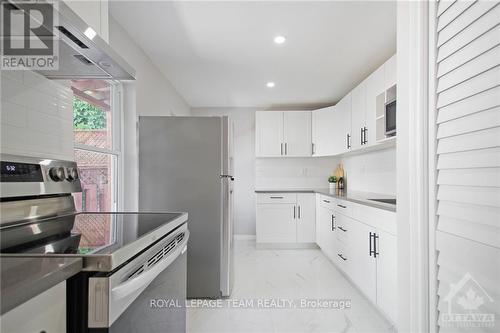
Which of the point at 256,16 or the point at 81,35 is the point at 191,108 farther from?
the point at 81,35

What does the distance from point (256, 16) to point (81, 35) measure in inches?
58.8

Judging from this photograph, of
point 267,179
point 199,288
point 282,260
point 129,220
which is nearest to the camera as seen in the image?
point 129,220

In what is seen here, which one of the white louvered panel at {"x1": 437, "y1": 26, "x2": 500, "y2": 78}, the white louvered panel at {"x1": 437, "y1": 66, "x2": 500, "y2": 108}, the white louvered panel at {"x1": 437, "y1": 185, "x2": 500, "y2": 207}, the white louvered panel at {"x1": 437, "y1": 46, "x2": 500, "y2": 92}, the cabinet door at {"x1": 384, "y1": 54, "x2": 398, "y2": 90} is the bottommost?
the white louvered panel at {"x1": 437, "y1": 185, "x2": 500, "y2": 207}

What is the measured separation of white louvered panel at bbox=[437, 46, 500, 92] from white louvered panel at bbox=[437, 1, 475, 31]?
0.53 feet

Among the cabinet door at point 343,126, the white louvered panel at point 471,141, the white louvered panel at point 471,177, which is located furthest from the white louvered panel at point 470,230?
the cabinet door at point 343,126

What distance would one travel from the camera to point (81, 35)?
3.16ft

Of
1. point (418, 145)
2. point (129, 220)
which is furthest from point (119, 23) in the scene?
point (418, 145)

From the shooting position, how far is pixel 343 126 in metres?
3.91

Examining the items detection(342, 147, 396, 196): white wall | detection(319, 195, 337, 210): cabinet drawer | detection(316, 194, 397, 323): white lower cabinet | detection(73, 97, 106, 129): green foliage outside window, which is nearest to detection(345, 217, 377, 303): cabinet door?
detection(316, 194, 397, 323): white lower cabinet

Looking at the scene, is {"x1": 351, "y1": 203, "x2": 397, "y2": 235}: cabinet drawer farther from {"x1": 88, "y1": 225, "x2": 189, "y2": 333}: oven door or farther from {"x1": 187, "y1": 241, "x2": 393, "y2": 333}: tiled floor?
{"x1": 88, "y1": 225, "x2": 189, "y2": 333}: oven door

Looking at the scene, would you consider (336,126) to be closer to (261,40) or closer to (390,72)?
(390,72)

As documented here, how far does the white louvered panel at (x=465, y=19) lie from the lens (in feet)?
2.50

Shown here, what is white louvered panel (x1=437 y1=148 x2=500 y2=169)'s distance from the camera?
74 cm

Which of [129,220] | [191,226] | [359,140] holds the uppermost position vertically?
[359,140]
